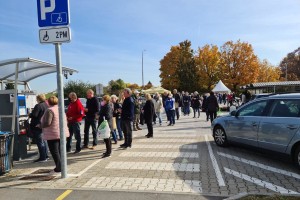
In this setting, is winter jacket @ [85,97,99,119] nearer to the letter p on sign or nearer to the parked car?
the parked car

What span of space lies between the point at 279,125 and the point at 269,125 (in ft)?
1.04

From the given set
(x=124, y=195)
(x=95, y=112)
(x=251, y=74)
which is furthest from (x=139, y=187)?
(x=251, y=74)

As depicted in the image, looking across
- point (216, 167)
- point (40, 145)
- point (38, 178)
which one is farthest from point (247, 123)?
point (40, 145)

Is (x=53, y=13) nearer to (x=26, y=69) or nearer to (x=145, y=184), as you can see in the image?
(x=26, y=69)

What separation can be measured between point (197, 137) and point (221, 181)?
538 centimetres

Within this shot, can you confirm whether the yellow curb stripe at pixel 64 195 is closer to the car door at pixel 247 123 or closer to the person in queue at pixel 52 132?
the person in queue at pixel 52 132

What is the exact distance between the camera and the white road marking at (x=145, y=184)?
5.40 metres

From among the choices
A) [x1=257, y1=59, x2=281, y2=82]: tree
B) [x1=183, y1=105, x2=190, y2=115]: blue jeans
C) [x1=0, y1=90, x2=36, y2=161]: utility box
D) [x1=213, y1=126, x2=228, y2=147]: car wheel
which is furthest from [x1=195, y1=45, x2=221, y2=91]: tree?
[x1=0, y1=90, x2=36, y2=161]: utility box

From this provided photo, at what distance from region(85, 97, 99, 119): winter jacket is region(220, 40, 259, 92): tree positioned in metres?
44.9

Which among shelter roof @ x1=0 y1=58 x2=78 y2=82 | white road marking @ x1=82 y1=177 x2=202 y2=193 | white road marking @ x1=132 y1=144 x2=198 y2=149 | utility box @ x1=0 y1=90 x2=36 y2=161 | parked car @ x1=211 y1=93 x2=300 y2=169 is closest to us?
white road marking @ x1=82 y1=177 x2=202 y2=193

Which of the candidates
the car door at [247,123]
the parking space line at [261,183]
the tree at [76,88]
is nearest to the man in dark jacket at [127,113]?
the car door at [247,123]

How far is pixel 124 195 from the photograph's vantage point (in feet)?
16.8

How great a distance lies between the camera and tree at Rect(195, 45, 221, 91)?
176 feet

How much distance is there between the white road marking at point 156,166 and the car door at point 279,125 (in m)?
1.69
